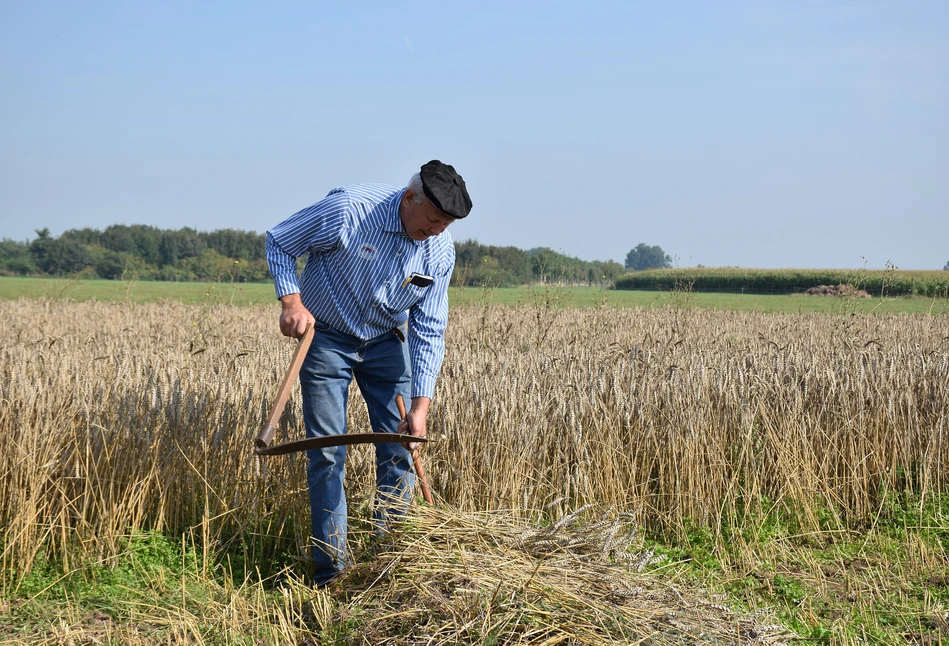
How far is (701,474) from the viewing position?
188 inches

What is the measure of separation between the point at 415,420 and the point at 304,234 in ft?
3.01

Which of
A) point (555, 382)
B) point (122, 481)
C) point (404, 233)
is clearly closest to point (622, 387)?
point (555, 382)

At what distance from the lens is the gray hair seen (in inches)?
133

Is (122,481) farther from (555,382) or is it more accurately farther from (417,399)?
(555,382)

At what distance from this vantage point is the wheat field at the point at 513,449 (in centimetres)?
411

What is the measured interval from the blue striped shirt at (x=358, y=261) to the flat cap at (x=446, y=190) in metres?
0.31

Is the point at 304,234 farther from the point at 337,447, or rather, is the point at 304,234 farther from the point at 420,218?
the point at 337,447

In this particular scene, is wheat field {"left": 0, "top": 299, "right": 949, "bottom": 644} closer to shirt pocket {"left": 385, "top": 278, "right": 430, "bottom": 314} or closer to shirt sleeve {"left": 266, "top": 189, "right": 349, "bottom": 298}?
shirt pocket {"left": 385, "top": 278, "right": 430, "bottom": 314}

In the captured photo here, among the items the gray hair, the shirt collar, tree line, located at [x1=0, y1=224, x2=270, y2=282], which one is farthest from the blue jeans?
tree line, located at [x1=0, y1=224, x2=270, y2=282]

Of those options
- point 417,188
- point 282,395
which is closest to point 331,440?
point 282,395

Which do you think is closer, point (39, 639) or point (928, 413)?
point (39, 639)

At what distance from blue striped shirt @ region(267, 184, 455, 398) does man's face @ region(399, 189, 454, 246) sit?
0.05m

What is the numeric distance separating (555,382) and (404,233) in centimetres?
184

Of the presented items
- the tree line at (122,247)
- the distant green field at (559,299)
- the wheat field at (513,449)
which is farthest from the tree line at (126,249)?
the wheat field at (513,449)
